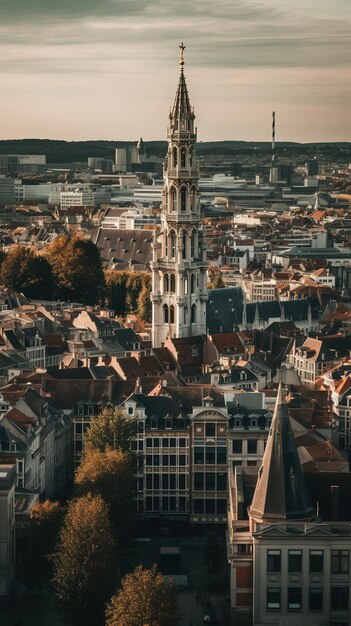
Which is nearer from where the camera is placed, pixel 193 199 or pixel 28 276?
pixel 193 199

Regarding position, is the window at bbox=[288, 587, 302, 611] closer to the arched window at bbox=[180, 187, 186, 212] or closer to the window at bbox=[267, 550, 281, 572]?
the window at bbox=[267, 550, 281, 572]

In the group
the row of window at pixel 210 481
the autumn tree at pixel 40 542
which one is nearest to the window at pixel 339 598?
the autumn tree at pixel 40 542

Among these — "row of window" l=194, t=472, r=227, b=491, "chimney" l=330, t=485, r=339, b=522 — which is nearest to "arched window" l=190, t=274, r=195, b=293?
"row of window" l=194, t=472, r=227, b=491

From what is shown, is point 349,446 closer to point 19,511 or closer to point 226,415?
point 226,415

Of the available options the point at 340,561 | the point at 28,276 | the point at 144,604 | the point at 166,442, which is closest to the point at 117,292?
the point at 28,276

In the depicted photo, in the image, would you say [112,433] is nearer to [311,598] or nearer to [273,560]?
[273,560]

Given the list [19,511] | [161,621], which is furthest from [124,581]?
[19,511]
